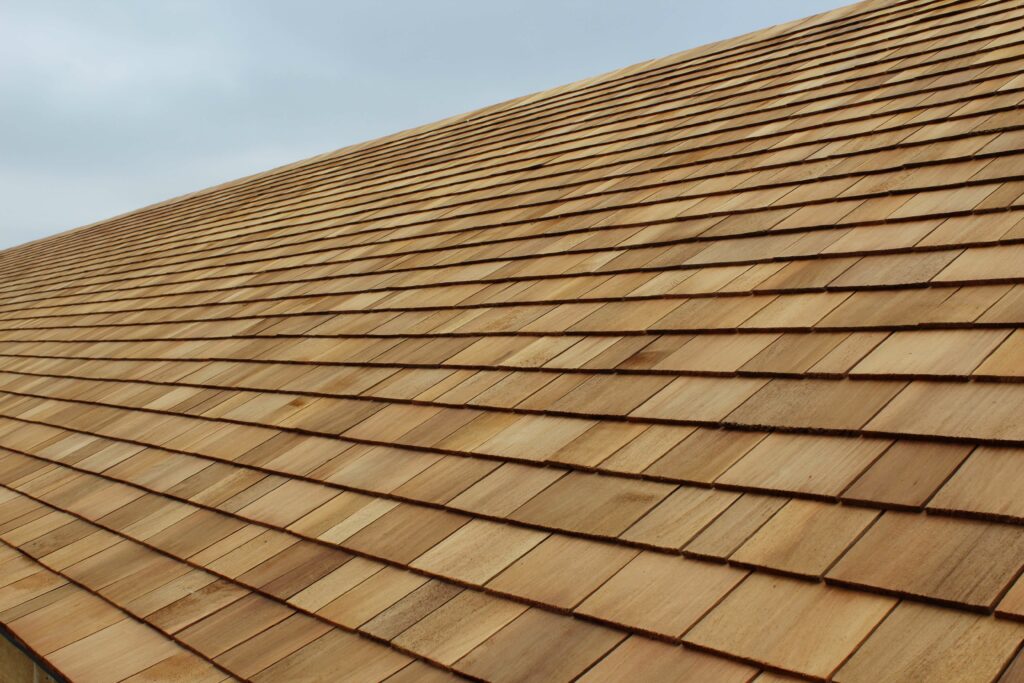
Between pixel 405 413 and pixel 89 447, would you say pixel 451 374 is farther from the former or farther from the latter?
pixel 89 447

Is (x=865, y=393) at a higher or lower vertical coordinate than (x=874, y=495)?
higher

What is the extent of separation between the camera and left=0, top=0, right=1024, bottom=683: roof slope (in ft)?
5.77

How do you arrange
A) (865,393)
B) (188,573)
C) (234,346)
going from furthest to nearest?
(234,346) < (188,573) < (865,393)

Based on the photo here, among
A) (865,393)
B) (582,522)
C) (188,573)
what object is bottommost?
(188,573)

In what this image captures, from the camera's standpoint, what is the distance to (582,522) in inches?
88.3

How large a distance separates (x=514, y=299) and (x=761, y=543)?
2136mm

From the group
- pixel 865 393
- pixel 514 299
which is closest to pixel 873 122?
pixel 514 299

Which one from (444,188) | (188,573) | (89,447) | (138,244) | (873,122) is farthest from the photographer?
(138,244)

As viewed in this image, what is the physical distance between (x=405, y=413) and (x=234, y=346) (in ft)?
6.65

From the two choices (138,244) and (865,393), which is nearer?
(865,393)

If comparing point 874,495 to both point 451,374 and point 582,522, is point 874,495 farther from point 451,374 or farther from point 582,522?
point 451,374

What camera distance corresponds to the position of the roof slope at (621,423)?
176 cm

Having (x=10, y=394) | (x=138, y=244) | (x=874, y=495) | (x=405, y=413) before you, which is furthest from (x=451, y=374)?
(x=138, y=244)

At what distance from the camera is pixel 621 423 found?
260 centimetres
